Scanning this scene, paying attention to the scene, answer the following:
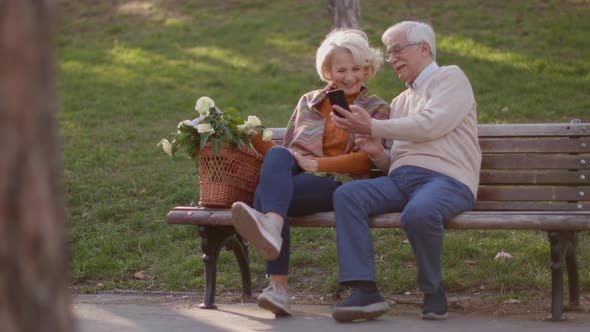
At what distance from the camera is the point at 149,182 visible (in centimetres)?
779

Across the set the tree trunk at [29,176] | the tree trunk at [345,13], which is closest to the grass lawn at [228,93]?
the tree trunk at [345,13]

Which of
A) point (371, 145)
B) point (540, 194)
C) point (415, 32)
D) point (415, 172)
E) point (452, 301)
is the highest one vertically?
point (415, 32)

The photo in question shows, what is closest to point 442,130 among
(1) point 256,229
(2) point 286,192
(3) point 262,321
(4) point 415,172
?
(4) point 415,172

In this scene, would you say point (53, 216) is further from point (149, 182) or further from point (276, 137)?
point (149, 182)

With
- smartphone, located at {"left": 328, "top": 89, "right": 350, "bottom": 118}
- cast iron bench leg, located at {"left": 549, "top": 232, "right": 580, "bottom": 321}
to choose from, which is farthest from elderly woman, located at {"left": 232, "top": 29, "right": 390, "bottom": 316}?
cast iron bench leg, located at {"left": 549, "top": 232, "right": 580, "bottom": 321}

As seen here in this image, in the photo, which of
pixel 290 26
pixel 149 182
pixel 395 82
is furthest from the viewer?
pixel 290 26

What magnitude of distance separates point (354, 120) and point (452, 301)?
44.7 inches

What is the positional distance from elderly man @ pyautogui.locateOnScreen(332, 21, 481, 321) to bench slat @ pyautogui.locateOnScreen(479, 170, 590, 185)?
40cm

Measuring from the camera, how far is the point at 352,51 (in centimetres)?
514

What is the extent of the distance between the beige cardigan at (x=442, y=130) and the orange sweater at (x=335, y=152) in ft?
0.72

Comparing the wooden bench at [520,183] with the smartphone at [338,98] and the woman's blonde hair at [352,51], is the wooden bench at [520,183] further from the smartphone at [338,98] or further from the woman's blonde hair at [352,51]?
the woman's blonde hair at [352,51]

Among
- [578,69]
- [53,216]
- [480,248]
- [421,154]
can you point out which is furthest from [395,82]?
[53,216]

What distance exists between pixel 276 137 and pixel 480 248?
147cm

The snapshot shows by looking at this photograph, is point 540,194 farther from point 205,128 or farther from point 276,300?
point 205,128
